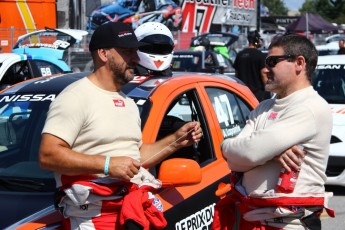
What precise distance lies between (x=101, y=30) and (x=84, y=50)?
16.4m

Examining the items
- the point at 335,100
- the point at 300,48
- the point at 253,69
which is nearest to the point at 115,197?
the point at 300,48

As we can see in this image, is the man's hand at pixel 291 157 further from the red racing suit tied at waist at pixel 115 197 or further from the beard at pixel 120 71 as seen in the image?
the beard at pixel 120 71

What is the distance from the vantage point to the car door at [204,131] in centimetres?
395

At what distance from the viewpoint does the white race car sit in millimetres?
8391

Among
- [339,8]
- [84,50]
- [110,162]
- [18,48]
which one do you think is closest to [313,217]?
[110,162]

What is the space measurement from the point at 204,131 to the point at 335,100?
5.37m

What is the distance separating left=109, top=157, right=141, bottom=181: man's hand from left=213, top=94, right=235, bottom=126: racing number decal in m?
1.60

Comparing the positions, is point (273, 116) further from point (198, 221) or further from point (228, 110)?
point (228, 110)

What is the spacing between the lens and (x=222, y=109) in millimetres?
4746

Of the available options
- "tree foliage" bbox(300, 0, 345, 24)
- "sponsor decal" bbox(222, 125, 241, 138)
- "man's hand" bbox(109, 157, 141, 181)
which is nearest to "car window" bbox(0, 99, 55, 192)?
"man's hand" bbox(109, 157, 141, 181)

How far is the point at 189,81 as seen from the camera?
4.52m

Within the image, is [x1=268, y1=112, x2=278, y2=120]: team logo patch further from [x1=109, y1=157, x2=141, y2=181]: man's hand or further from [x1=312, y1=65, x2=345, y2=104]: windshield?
[x1=312, y1=65, x2=345, y2=104]: windshield

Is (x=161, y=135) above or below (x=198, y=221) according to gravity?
above

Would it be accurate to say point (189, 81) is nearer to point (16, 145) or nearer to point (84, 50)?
point (16, 145)
